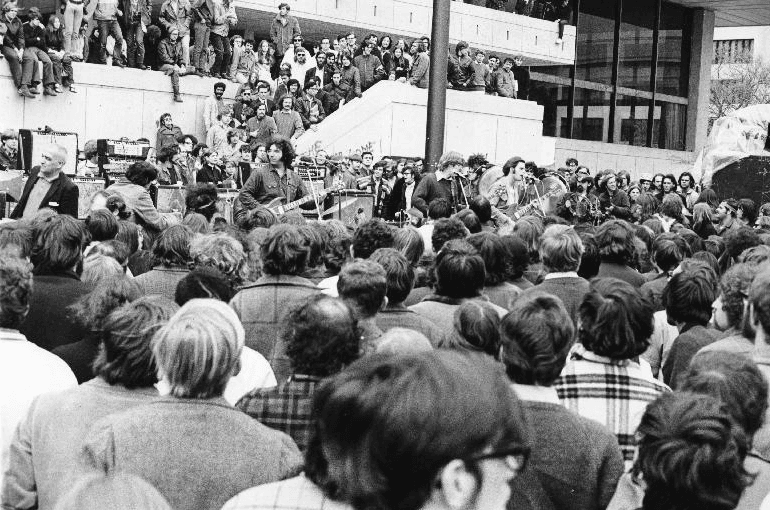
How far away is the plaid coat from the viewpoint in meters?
4.21

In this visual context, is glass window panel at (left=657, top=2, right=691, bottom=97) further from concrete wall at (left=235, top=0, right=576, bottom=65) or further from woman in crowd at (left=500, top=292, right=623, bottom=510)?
woman in crowd at (left=500, top=292, right=623, bottom=510)

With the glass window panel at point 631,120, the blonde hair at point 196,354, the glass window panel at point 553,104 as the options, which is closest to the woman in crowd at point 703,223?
the blonde hair at point 196,354

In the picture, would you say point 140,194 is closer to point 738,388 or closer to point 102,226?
point 102,226

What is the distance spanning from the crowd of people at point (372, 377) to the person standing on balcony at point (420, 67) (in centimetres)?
1924

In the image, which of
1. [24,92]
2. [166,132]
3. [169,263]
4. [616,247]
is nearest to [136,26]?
[24,92]

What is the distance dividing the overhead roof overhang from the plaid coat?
131 feet

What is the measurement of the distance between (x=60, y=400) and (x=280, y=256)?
2.51 m

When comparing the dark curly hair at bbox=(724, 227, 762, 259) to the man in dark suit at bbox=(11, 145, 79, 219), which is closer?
the dark curly hair at bbox=(724, 227, 762, 259)

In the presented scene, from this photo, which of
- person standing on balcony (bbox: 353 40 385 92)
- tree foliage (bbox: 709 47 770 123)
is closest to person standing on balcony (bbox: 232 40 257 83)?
person standing on balcony (bbox: 353 40 385 92)

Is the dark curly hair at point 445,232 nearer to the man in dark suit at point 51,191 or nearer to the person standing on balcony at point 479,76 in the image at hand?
the man in dark suit at point 51,191

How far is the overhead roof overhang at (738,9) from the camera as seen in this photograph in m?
42.8

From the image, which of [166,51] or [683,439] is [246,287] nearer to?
[683,439]

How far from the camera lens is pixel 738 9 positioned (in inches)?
1754

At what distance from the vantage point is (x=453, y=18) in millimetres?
33656
